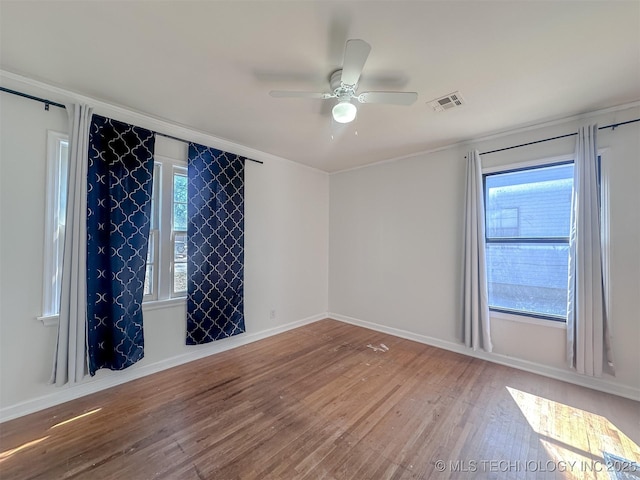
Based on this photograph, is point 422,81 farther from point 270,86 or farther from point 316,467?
point 316,467

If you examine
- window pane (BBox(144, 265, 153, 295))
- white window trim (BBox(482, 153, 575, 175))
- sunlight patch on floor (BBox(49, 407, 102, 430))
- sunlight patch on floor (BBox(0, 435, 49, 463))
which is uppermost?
white window trim (BBox(482, 153, 575, 175))

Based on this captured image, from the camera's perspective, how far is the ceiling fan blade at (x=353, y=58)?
142cm

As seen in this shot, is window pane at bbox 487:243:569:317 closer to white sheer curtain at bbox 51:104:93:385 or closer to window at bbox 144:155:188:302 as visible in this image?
window at bbox 144:155:188:302

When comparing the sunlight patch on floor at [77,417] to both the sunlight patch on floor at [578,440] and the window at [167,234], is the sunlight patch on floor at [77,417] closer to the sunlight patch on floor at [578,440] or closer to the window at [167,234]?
the window at [167,234]

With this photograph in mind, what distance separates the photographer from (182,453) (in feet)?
5.49

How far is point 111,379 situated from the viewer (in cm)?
245

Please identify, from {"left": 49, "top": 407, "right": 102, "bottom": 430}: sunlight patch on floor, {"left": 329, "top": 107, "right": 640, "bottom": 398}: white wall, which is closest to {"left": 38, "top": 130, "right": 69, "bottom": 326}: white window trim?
{"left": 49, "top": 407, "right": 102, "bottom": 430}: sunlight patch on floor

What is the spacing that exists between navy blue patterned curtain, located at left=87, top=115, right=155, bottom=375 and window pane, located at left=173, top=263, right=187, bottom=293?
1.22 ft

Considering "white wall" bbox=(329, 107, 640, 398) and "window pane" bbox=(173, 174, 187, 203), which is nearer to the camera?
"white wall" bbox=(329, 107, 640, 398)

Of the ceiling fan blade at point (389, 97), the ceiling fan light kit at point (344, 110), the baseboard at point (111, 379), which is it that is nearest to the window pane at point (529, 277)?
the ceiling fan blade at point (389, 97)

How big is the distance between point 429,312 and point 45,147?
4472mm

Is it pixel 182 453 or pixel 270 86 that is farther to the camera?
pixel 270 86

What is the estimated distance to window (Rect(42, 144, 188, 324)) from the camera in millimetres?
2168

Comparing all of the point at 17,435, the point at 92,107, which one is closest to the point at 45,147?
the point at 92,107
